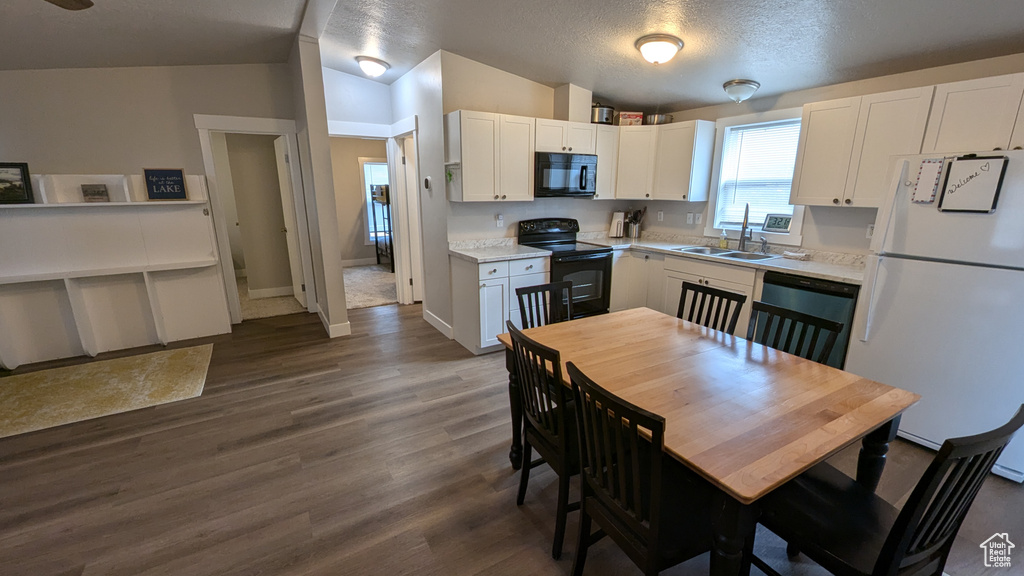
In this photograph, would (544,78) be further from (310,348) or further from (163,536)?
(163,536)

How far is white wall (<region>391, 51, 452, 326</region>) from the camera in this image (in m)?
3.75

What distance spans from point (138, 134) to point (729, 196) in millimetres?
5610

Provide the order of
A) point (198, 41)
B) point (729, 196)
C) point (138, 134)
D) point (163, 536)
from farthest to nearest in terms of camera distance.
A: 1. point (729, 196)
2. point (138, 134)
3. point (198, 41)
4. point (163, 536)

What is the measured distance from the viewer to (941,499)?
1034 millimetres

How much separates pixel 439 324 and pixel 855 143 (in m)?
3.75

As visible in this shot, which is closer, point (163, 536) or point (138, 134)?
point (163, 536)

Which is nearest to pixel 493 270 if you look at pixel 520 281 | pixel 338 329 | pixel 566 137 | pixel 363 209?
pixel 520 281

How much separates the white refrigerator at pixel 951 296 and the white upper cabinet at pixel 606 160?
2.40 m

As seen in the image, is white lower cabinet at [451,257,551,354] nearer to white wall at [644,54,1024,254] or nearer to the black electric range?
the black electric range

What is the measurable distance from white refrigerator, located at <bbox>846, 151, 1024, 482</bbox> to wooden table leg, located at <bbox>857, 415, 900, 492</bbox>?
1.20 meters

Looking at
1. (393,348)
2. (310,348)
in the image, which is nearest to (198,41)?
(310,348)

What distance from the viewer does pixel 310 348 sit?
389 cm

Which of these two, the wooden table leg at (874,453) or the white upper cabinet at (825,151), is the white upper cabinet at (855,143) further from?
the wooden table leg at (874,453)

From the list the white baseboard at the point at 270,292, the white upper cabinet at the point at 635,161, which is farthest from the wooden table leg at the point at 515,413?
the white baseboard at the point at 270,292
